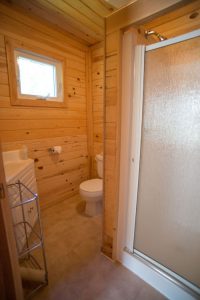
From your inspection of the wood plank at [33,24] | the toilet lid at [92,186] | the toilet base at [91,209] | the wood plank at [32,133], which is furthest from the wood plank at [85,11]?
the toilet base at [91,209]

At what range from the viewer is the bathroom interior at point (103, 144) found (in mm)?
1020

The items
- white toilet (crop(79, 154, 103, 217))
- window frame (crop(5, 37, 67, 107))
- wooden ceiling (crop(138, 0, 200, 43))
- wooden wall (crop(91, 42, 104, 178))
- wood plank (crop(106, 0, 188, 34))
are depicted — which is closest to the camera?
wood plank (crop(106, 0, 188, 34))

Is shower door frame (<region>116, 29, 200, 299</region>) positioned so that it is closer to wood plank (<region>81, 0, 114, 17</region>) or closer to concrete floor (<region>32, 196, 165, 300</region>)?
concrete floor (<region>32, 196, 165, 300</region>)

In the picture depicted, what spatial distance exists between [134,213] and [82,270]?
68 cm

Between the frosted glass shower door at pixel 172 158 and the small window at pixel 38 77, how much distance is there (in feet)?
4.92

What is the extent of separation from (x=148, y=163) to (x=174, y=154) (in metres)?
0.20

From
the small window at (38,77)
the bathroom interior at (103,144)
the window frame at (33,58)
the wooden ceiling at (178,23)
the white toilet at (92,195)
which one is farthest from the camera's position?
the white toilet at (92,195)

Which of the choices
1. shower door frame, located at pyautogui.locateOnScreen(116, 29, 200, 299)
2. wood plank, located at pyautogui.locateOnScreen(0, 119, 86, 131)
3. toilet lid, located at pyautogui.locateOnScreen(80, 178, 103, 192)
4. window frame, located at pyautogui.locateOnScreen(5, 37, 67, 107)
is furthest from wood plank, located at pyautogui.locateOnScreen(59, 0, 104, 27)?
toilet lid, located at pyautogui.locateOnScreen(80, 178, 103, 192)

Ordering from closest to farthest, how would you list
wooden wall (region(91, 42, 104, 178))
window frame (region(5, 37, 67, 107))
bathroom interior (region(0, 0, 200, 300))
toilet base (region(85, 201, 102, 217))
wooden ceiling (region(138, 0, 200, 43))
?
bathroom interior (region(0, 0, 200, 300)) < wooden ceiling (region(138, 0, 200, 43)) < window frame (region(5, 37, 67, 107)) < toilet base (region(85, 201, 102, 217)) < wooden wall (region(91, 42, 104, 178))

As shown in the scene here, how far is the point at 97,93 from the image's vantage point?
8.48ft

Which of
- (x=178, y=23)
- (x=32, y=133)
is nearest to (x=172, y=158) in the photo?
(x=178, y=23)

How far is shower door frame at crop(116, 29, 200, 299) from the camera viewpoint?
111cm

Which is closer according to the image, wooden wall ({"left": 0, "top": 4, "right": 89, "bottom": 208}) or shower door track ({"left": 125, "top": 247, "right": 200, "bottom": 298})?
shower door track ({"left": 125, "top": 247, "right": 200, "bottom": 298})

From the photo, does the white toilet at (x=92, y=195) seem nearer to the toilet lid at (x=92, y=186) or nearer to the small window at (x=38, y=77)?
the toilet lid at (x=92, y=186)
